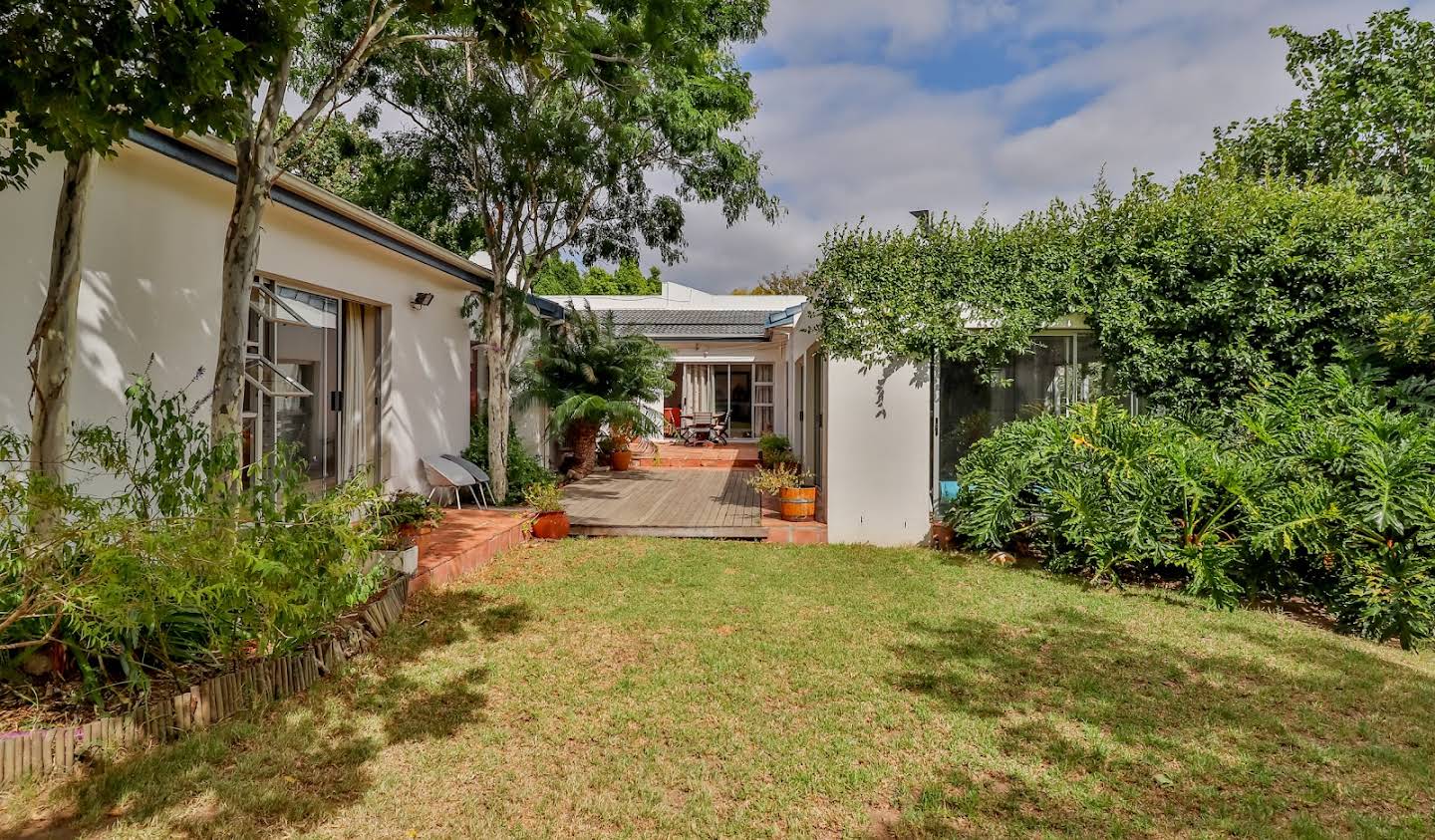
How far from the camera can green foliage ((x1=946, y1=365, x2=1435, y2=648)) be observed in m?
5.66

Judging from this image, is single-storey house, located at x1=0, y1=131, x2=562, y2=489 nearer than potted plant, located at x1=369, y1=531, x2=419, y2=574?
Yes

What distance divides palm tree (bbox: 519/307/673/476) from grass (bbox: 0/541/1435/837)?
22.9 feet

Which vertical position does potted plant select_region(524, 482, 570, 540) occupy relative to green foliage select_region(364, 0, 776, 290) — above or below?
below

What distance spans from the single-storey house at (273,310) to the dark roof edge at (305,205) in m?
0.01

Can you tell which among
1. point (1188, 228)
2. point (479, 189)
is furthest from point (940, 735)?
point (479, 189)

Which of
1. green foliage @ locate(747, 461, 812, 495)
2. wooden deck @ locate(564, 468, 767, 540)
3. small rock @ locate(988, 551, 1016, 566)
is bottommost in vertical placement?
small rock @ locate(988, 551, 1016, 566)

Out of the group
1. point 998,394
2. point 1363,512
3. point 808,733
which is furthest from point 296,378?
point 1363,512

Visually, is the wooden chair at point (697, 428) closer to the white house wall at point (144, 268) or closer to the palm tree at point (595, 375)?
the palm tree at point (595, 375)

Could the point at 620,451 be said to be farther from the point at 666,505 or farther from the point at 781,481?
the point at 781,481

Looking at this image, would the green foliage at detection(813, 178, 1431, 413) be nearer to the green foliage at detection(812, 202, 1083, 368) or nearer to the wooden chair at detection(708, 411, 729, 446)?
the green foliage at detection(812, 202, 1083, 368)

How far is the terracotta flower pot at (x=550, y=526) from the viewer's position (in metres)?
8.69

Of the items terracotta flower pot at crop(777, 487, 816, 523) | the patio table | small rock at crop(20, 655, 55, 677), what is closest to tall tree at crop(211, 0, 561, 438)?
small rock at crop(20, 655, 55, 677)

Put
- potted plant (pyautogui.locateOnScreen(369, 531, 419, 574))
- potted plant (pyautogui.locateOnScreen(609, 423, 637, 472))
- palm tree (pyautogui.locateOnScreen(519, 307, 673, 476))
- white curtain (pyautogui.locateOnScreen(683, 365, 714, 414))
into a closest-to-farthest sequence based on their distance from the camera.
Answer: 1. potted plant (pyautogui.locateOnScreen(369, 531, 419, 574))
2. palm tree (pyautogui.locateOnScreen(519, 307, 673, 476))
3. potted plant (pyautogui.locateOnScreen(609, 423, 637, 472))
4. white curtain (pyautogui.locateOnScreen(683, 365, 714, 414))

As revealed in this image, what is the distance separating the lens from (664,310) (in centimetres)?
2411
